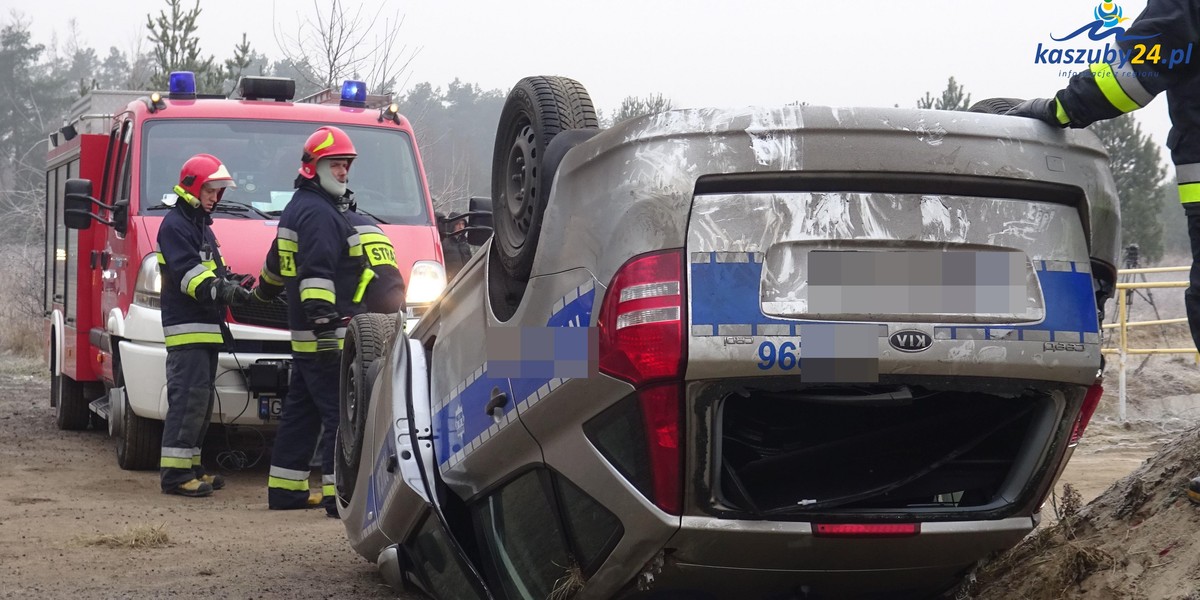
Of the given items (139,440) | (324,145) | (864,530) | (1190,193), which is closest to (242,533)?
(324,145)

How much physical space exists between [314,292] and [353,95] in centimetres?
294

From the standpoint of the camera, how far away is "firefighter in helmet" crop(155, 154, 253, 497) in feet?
24.3

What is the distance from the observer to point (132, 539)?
576cm

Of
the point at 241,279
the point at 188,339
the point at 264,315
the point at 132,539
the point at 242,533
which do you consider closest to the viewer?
the point at 132,539

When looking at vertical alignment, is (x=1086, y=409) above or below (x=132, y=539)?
above

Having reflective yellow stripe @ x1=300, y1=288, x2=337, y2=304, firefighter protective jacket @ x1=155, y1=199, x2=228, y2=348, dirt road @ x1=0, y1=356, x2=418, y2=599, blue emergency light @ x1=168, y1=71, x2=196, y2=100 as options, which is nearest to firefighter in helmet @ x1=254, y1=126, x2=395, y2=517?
reflective yellow stripe @ x1=300, y1=288, x2=337, y2=304

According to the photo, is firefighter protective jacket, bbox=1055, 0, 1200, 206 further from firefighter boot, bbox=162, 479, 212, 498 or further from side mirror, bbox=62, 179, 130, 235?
side mirror, bbox=62, 179, 130, 235

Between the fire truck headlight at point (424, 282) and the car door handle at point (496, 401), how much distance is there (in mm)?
4626

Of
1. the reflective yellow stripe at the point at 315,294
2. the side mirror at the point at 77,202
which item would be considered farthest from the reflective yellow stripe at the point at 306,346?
the side mirror at the point at 77,202

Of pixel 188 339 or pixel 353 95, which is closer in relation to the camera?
pixel 188 339

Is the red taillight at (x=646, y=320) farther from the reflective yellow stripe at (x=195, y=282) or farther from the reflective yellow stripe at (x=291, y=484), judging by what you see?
the reflective yellow stripe at (x=195, y=282)

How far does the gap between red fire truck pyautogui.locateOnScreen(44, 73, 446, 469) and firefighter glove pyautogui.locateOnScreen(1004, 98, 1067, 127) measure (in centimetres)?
529

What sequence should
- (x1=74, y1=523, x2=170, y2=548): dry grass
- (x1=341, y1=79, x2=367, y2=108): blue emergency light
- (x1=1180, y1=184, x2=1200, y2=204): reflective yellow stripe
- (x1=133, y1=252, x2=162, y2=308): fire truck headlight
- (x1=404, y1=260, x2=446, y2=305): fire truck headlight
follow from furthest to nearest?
1. (x1=341, y1=79, x2=367, y2=108): blue emergency light
2. (x1=404, y1=260, x2=446, y2=305): fire truck headlight
3. (x1=133, y1=252, x2=162, y2=308): fire truck headlight
4. (x1=74, y1=523, x2=170, y2=548): dry grass
5. (x1=1180, y1=184, x2=1200, y2=204): reflective yellow stripe

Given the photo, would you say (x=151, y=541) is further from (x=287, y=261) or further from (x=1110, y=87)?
(x=1110, y=87)
